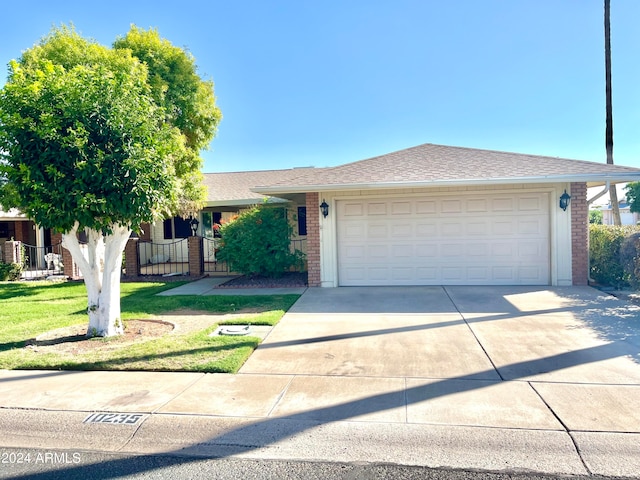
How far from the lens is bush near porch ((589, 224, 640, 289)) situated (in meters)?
8.92

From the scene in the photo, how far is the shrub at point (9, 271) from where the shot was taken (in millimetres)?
14383

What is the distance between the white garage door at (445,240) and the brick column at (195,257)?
5.30 metres

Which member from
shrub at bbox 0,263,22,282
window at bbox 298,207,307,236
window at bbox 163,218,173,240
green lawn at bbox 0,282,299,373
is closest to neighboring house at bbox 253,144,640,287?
green lawn at bbox 0,282,299,373

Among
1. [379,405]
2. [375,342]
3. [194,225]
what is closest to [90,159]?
[375,342]

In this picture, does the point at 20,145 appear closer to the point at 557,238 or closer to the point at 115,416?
the point at 115,416

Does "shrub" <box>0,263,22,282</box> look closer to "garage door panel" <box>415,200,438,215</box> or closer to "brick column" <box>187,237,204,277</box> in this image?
"brick column" <box>187,237,204,277</box>

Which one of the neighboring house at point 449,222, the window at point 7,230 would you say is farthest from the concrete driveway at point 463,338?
the window at point 7,230

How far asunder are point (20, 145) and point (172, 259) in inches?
521

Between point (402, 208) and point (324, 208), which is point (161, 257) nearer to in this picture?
point (324, 208)

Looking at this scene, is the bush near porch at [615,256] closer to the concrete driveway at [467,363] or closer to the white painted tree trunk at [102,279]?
the concrete driveway at [467,363]

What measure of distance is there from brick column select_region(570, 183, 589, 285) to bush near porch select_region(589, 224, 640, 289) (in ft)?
1.16

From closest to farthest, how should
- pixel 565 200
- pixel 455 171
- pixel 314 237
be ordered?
pixel 565 200
pixel 455 171
pixel 314 237

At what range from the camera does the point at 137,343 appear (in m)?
6.43

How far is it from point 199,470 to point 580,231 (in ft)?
33.8
